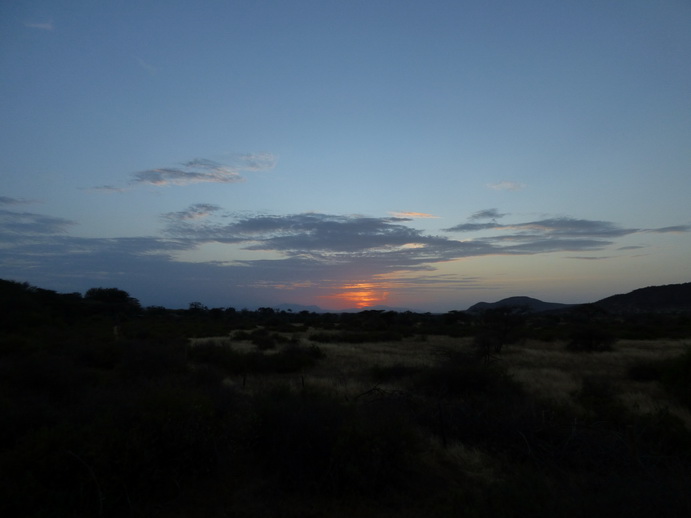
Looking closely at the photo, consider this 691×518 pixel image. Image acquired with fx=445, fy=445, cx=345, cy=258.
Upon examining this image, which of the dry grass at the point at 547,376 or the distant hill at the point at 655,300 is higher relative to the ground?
the distant hill at the point at 655,300

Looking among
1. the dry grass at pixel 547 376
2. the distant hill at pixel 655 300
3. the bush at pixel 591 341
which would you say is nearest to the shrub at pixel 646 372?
the dry grass at pixel 547 376

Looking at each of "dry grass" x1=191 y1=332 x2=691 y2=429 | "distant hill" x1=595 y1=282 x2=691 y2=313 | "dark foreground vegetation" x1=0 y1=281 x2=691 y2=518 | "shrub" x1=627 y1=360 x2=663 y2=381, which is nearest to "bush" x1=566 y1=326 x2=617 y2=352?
"dry grass" x1=191 y1=332 x2=691 y2=429

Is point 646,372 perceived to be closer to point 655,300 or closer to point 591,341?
point 591,341

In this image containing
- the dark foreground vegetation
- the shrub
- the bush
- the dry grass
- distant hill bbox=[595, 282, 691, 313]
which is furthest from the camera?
distant hill bbox=[595, 282, 691, 313]

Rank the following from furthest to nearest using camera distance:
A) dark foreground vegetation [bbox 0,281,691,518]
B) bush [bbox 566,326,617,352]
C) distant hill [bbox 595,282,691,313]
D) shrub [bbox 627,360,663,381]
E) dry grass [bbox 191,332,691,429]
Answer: distant hill [bbox 595,282,691,313] < bush [bbox 566,326,617,352] < shrub [bbox 627,360,663,381] < dry grass [bbox 191,332,691,429] < dark foreground vegetation [bbox 0,281,691,518]

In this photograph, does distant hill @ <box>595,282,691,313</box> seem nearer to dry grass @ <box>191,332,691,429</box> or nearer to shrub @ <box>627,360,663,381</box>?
dry grass @ <box>191,332,691,429</box>

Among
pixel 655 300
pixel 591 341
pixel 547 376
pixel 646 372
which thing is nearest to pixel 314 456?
pixel 547 376

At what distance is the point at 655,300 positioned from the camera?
112 metres

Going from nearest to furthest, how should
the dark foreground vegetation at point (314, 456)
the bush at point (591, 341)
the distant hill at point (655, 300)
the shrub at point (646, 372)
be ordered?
1. the dark foreground vegetation at point (314, 456)
2. the shrub at point (646, 372)
3. the bush at point (591, 341)
4. the distant hill at point (655, 300)

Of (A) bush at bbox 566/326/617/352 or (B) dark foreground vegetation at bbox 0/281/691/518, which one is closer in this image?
(B) dark foreground vegetation at bbox 0/281/691/518

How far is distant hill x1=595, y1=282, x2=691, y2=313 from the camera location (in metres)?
103

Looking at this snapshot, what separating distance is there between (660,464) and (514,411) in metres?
2.29

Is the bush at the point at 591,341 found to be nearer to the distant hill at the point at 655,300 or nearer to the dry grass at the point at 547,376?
the dry grass at the point at 547,376

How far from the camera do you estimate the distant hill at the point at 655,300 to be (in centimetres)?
10330
